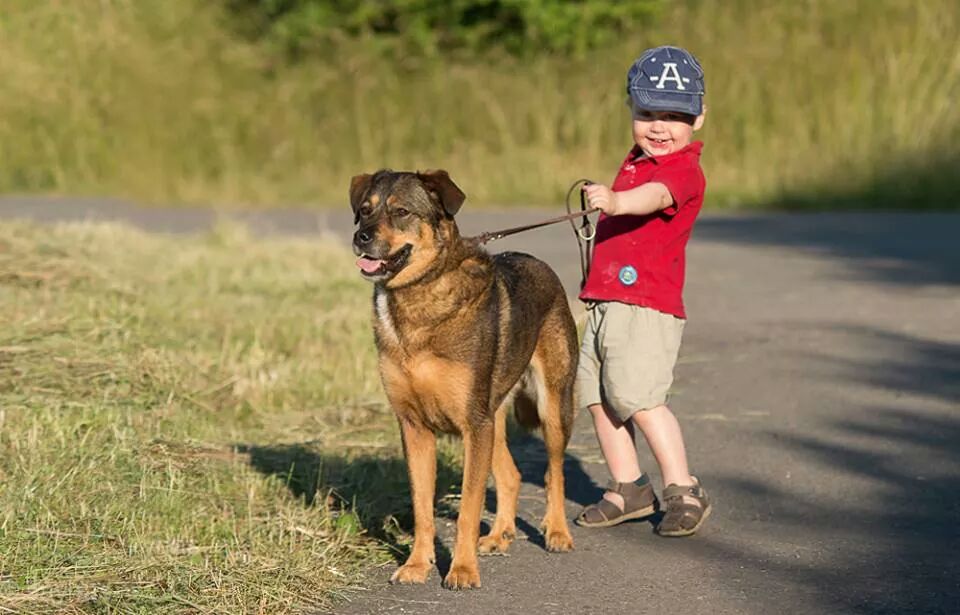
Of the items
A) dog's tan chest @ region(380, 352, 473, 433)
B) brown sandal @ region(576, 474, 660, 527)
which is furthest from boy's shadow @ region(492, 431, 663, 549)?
dog's tan chest @ region(380, 352, 473, 433)

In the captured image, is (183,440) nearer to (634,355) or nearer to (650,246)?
(634,355)

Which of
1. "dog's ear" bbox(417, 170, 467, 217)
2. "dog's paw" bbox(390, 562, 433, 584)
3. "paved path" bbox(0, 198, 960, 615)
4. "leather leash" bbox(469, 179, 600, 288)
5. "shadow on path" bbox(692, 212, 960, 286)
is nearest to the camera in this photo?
"paved path" bbox(0, 198, 960, 615)

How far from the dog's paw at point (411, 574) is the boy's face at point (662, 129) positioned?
6.20 feet

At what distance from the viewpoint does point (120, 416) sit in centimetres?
715

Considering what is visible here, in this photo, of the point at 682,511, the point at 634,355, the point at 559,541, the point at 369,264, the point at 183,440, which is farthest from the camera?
the point at 183,440

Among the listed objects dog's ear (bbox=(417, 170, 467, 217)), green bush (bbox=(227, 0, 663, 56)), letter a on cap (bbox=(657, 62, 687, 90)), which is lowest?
dog's ear (bbox=(417, 170, 467, 217))

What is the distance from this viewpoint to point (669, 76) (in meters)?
6.33

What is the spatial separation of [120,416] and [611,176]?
40.7 ft

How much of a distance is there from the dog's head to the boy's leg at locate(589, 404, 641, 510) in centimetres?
118

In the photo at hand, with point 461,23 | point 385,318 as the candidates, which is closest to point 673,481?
point 385,318

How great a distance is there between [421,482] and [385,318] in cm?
58

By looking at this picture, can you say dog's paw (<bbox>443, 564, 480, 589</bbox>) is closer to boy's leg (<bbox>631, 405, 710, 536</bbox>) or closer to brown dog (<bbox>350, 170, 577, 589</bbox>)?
brown dog (<bbox>350, 170, 577, 589</bbox>)

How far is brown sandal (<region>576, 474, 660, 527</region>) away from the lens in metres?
6.44

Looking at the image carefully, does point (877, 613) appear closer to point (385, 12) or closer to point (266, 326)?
point (266, 326)
